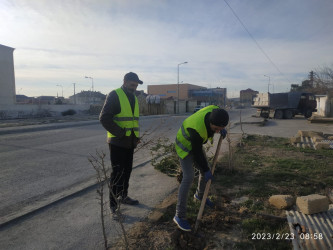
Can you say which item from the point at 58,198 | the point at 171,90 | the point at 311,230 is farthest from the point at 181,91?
the point at 311,230

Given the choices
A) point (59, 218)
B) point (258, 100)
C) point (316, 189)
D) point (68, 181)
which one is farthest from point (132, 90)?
point (258, 100)

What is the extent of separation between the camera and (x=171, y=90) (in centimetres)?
7444

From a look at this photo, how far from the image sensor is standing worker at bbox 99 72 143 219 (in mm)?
3189

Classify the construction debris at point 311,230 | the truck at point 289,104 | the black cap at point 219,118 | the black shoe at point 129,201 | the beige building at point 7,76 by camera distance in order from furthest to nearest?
the beige building at point 7,76, the truck at point 289,104, the black shoe at point 129,201, the black cap at point 219,118, the construction debris at point 311,230

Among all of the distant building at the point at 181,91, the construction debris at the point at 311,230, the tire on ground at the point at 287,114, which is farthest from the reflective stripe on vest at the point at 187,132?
the distant building at the point at 181,91

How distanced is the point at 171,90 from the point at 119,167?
7197 centimetres

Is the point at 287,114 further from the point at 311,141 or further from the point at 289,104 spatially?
the point at 311,141

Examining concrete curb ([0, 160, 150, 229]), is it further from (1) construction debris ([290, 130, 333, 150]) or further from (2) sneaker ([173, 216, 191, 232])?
(1) construction debris ([290, 130, 333, 150])

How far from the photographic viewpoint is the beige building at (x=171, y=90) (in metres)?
70.2

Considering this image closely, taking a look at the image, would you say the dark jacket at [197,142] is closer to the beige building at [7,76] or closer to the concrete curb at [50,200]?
the concrete curb at [50,200]

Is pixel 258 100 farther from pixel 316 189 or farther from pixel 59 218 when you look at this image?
pixel 59 218

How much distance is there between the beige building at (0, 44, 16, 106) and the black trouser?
107ft

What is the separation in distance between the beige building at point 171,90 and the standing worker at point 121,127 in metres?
65.0

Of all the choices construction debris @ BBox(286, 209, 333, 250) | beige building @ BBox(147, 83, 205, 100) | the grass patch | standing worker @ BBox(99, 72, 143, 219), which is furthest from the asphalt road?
beige building @ BBox(147, 83, 205, 100)
